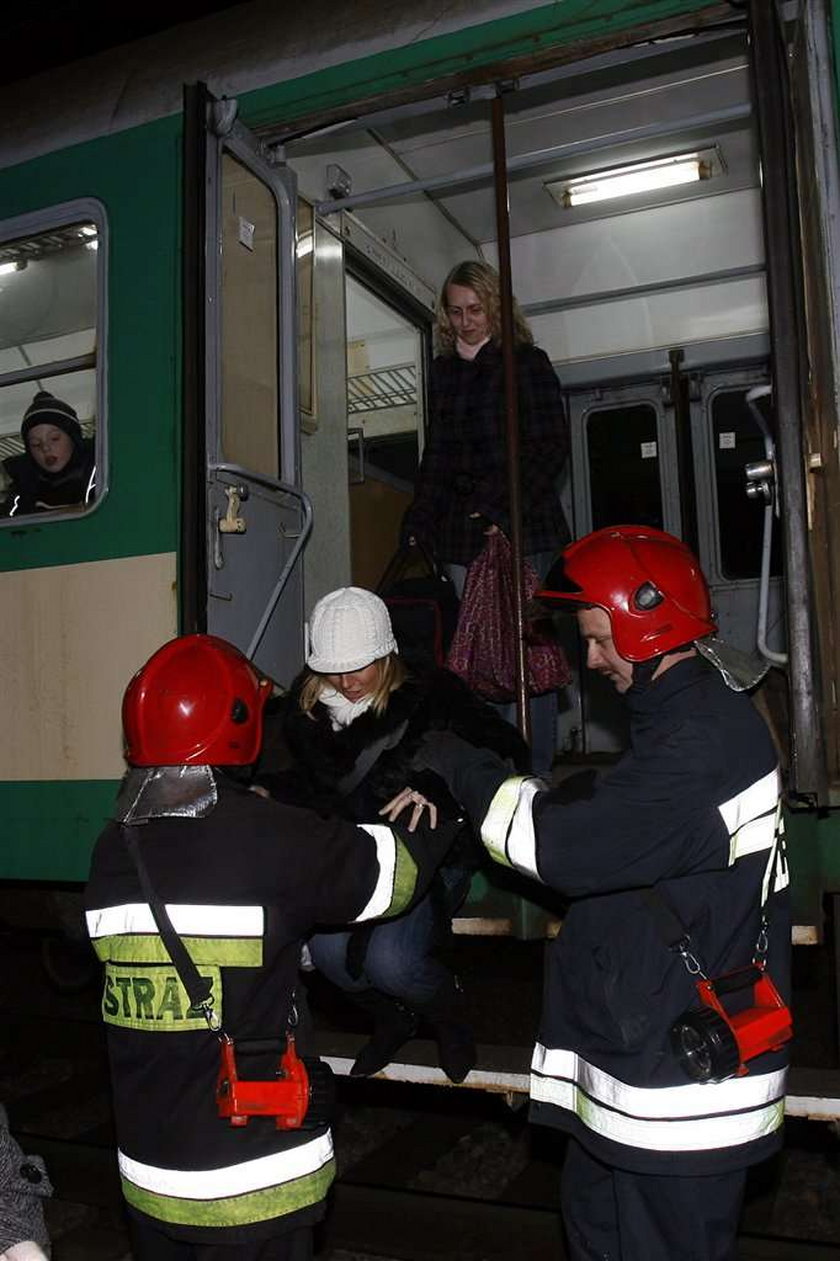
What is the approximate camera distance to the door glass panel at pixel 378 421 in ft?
17.7

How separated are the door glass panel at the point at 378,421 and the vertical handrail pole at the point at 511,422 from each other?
1.78 meters

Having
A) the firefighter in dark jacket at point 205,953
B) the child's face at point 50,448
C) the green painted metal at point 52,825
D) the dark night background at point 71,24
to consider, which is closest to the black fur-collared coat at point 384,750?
the firefighter in dark jacket at point 205,953

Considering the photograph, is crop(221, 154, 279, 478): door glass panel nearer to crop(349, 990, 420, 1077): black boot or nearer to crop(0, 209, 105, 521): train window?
crop(0, 209, 105, 521): train window

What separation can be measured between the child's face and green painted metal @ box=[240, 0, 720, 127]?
3.81 feet

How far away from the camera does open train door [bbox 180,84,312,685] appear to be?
324cm

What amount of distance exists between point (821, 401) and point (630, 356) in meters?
3.28

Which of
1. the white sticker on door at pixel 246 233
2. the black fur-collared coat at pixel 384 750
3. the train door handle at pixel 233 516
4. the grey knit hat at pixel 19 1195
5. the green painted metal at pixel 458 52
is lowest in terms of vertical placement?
the grey knit hat at pixel 19 1195

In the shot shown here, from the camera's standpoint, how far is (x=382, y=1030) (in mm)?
2984

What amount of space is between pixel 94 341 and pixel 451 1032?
2.43 meters

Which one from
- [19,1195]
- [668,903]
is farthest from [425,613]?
[19,1195]

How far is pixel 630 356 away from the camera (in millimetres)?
6039

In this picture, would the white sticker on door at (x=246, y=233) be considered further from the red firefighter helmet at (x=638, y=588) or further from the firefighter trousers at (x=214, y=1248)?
the firefighter trousers at (x=214, y=1248)

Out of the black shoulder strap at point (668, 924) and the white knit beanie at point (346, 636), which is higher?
the white knit beanie at point (346, 636)

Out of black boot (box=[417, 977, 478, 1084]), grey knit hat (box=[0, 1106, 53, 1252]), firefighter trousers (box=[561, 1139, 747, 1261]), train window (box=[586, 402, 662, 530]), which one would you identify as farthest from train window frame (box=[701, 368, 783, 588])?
grey knit hat (box=[0, 1106, 53, 1252])
